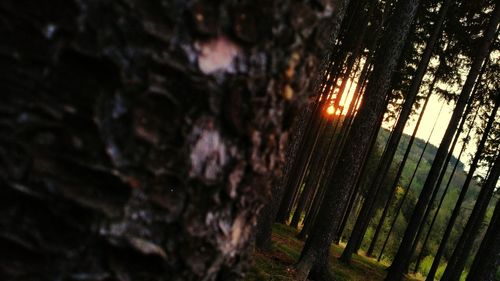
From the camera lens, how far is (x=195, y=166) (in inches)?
28.8

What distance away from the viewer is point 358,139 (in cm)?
805

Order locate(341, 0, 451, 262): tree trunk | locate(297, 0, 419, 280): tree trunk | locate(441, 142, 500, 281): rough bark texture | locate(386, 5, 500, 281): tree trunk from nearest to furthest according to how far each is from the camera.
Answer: locate(297, 0, 419, 280): tree trunk
locate(386, 5, 500, 281): tree trunk
locate(341, 0, 451, 262): tree trunk
locate(441, 142, 500, 281): rough bark texture

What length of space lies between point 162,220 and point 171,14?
1.18 ft

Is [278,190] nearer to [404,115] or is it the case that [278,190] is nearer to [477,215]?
[404,115]

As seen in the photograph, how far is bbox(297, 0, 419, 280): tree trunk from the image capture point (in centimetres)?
767

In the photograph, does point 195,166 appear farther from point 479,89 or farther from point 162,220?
point 479,89

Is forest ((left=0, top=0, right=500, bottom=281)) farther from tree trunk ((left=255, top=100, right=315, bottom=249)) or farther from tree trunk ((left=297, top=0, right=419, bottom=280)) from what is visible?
tree trunk ((left=297, top=0, right=419, bottom=280))

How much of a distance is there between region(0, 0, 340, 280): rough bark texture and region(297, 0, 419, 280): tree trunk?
723 cm

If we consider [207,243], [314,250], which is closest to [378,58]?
[314,250]

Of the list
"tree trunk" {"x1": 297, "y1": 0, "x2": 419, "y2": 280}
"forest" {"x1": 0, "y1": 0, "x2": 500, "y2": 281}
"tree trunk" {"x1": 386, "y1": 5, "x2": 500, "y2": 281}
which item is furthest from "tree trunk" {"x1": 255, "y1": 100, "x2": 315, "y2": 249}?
"forest" {"x1": 0, "y1": 0, "x2": 500, "y2": 281}

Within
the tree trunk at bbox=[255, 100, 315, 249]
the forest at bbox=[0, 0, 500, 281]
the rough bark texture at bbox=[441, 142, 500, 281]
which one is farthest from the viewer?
the rough bark texture at bbox=[441, 142, 500, 281]

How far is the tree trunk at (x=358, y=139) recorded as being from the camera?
302 inches

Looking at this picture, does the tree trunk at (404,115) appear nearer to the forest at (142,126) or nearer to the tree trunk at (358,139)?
the tree trunk at (358,139)

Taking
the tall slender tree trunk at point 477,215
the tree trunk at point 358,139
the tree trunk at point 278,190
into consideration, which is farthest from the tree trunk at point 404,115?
the tree trunk at point 278,190
